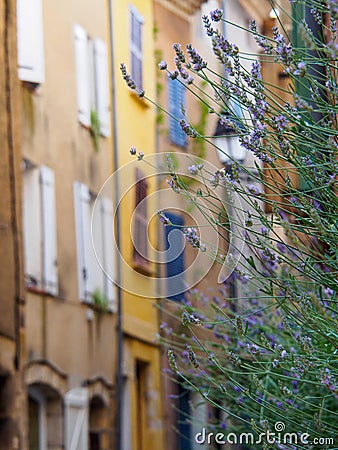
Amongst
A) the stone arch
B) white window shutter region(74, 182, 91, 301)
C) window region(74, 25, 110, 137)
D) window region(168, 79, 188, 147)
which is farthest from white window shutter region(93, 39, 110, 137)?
the stone arch

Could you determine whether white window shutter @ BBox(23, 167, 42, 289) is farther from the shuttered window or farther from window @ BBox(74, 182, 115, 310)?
the shuttered window

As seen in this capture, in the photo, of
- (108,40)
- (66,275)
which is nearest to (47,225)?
(66,275)

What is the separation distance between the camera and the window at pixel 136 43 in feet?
30.0

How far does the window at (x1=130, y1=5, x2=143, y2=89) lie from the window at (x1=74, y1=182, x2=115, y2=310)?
101 cm

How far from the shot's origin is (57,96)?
315 inches

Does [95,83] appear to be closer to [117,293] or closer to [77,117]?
[77,117]

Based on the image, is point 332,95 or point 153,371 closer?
point 332,95

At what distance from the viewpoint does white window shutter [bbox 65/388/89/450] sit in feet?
26.2

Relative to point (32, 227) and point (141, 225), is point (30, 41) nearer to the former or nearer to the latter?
point (32, 227)

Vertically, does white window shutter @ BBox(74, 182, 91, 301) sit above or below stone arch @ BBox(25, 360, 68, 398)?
above

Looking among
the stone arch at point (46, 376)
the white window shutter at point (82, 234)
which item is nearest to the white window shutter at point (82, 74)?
the white window shutter at point (82, 234)

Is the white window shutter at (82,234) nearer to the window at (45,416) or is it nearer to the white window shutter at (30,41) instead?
the window at (45,416)

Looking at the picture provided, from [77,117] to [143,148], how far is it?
40.9 inches

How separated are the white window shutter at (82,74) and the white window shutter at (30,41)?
1.81 ft
